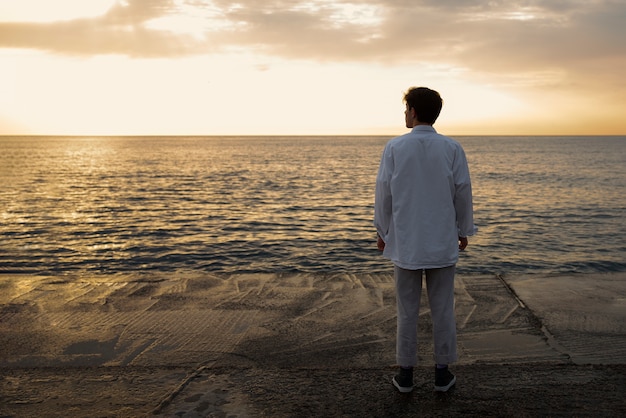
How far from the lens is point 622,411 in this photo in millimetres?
3234

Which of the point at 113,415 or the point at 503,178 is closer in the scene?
the point at 113,415

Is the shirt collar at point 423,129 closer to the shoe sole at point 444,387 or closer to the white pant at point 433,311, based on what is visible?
the white pant at point 433,311

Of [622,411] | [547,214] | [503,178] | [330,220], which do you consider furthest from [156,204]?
[503,178]

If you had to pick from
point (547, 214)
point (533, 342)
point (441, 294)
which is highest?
point (441, 294)

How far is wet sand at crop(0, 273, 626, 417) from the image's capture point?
3.44 metres

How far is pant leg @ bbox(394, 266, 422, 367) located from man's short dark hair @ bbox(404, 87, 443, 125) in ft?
3.29

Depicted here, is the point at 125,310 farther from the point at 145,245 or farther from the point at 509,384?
the point at 145,245

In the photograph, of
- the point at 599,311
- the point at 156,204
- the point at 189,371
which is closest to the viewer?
the point at 189,371

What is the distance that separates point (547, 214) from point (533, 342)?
2100 centimetres

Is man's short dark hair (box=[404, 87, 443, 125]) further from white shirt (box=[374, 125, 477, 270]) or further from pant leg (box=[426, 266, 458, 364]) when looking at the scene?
pant leg (box=[426, 266, 458, 364])

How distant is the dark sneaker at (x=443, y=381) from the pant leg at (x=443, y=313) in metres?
0.07

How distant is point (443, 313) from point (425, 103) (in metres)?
1.40

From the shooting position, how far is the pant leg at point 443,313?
354 cm

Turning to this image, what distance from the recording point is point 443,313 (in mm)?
3592
